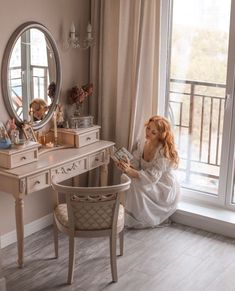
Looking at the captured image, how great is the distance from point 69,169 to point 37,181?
1.16 ft

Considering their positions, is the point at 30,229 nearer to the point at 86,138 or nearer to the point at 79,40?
Answer: the point at 86,138

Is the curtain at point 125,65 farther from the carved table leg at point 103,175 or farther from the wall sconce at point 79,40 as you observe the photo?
the carved table leg at point 103,175

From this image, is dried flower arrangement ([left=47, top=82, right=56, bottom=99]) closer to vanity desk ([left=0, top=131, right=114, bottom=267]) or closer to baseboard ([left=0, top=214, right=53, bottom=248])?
vanity desk ([left=0, top=131, right=114, bottom=267])

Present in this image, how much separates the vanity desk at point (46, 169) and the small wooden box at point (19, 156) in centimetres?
3

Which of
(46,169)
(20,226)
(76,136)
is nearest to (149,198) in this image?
(76,136)

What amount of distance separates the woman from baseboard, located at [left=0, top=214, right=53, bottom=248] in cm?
69

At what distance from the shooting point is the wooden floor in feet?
11.5

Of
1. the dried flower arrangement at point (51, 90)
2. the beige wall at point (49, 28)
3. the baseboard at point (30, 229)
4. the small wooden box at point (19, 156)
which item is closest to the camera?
the small wooden box at point (19, 156)

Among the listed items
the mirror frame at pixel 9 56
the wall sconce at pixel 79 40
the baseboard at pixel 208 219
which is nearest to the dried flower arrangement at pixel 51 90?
the mirror frame at pixel 9 56

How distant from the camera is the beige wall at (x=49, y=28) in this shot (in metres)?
3.75

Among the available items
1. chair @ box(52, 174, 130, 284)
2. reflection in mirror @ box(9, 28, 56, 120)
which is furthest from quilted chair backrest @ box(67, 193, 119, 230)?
reflection in mirror @ box(9, 28, 56, 120)

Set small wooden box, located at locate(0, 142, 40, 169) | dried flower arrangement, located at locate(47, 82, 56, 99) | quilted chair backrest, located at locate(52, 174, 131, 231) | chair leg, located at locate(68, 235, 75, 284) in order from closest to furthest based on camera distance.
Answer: quilted chair backrest, located at locate(52, 174, 131, 231), chair leg, located at locate(68, 235, 75, 284), small wooden box, located at locate(0, 142, 40, 169), dried flower arrangement, located at locate(47, 82, 56, 99)

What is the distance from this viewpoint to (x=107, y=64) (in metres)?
4.45

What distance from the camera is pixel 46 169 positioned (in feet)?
12.0
